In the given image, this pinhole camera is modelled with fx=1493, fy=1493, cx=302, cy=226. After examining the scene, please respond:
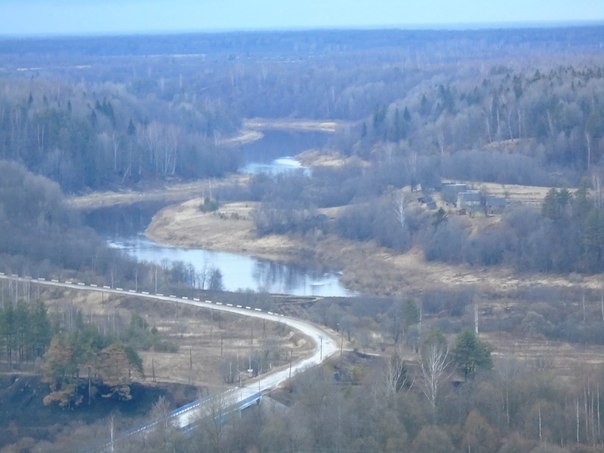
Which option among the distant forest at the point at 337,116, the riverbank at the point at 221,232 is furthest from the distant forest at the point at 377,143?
the riverbank at the point at 221,232

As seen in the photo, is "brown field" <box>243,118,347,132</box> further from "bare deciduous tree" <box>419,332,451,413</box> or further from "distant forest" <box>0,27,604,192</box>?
"bare deciduous tree" <box>419,332,451,413</box>

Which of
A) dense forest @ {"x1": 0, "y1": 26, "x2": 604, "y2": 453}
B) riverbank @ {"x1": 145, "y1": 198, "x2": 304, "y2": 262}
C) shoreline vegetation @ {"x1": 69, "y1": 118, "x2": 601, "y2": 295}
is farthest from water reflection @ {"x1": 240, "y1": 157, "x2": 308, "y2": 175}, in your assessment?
riverbank @ {"x1": 145, "y1": 198, "x2": 304, "y2": 262}

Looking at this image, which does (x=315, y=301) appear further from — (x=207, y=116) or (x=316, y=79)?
(x=316, y=79)

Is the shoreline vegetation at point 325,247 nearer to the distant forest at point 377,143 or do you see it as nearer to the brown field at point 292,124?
the distant forest at point 377,143

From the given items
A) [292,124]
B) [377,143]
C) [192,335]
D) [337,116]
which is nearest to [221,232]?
[192,335]

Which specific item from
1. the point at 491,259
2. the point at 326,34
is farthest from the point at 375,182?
the point at 326,34

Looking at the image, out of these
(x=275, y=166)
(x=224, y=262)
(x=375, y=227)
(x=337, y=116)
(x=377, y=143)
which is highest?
(x=375, y=227)

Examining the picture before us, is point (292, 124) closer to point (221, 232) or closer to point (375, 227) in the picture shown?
point (221, 232)
